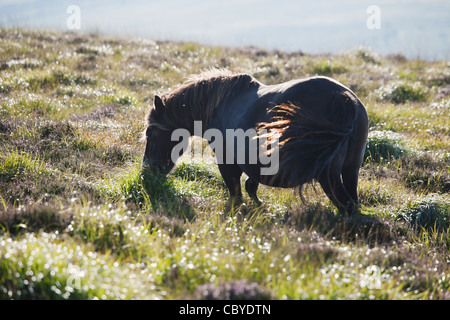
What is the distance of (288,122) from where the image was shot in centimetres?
395

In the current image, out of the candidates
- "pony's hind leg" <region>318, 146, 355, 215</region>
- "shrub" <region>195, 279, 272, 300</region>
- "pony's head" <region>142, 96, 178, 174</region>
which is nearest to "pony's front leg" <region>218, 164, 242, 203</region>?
"pony's head" <region>142, 96, 178, 174</region>

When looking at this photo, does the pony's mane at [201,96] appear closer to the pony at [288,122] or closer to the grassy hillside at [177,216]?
the pony at [288,122]

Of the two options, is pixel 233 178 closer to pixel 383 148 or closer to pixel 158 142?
pixel 158 142

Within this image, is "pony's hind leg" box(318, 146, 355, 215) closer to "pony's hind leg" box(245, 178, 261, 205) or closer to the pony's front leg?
"pony's hind leg" box(245, 178, 261, 205)

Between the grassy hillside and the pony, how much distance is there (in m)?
0.46

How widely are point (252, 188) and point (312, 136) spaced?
1526mm

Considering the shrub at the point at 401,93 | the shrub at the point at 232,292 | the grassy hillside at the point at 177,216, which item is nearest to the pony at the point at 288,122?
the grassy hillside at the point at 177,216

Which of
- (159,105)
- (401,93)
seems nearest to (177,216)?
(159,105)

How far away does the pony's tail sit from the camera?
3.86 meters

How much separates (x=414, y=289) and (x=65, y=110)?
7389mm

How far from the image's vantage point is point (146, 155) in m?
5.62

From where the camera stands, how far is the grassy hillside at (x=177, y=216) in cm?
267
